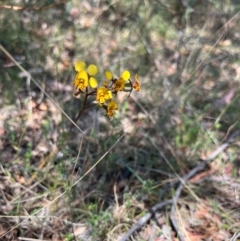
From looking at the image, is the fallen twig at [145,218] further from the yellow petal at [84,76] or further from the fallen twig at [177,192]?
the yellow petal at [84,76]

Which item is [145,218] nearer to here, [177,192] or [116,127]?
[177,192]

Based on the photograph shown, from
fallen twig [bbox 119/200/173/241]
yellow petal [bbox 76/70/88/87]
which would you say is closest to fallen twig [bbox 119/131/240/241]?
fallen twig [bbox 119/200/173/241]

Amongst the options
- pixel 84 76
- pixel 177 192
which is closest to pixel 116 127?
pixel 177 192

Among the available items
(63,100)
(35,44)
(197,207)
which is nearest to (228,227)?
(197,207)

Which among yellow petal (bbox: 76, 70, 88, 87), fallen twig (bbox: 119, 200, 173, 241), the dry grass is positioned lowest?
fallen twig (bbox: 119, 200, 173, 241)

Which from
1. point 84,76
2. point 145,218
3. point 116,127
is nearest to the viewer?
point 84,76

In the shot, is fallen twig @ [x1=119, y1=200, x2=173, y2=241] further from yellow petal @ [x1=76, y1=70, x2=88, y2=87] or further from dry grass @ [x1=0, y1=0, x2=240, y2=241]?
yellow petal @ [x1=76, y1=70, x2=88, y2=87]

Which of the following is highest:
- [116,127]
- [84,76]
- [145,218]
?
[84,76]

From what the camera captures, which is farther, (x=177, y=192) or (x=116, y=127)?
(x=116, y=127)

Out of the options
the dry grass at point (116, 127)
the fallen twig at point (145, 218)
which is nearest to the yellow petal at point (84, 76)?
the dry grass at point (116, 127)
